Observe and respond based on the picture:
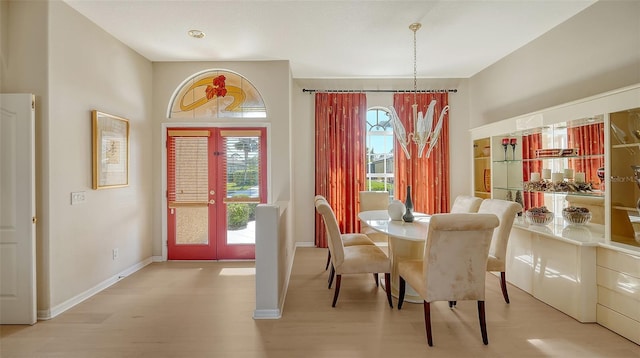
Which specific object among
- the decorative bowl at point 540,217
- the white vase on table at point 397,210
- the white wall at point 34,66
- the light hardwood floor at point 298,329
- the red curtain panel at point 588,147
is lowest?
the light hardwood floor at point 298,329

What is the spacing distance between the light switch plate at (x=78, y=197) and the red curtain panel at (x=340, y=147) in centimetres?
306

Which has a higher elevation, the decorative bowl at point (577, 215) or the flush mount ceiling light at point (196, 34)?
the flush mount ceiling light at point (196, 34)

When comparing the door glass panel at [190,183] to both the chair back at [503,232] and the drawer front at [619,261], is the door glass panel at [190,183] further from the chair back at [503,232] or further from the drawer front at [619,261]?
the drawer front at [619,261]

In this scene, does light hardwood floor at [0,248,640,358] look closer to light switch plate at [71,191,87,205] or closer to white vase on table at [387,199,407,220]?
white vase on table at [387,199,407,220]

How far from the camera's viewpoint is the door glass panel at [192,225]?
4.07 m

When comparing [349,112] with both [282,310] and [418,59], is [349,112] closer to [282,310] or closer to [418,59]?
[418,59]

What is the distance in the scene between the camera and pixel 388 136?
16.4ft

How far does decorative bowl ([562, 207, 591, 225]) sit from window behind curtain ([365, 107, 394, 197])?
8.17ft

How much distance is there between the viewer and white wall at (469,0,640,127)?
2449 mm

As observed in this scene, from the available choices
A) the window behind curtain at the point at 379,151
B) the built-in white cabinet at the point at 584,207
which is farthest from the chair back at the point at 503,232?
A: the window behind curtain at the point at 379,151

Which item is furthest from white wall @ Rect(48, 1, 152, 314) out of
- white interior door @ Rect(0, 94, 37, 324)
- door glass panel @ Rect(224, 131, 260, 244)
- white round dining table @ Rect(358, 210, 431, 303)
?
white round dining table @ Rect(358, 210, 431, 303)

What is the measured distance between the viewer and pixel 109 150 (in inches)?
127

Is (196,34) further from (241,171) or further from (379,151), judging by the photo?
(379,151)

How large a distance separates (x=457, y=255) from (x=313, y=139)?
325cm
